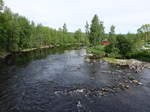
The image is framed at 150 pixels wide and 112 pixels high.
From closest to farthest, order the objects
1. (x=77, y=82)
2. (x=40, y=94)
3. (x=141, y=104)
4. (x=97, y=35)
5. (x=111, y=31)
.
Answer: (x=141, y=104) < (x=40, y=94) < (x=77, y=82) < (x=111, y=31) < (x=97, y=35)

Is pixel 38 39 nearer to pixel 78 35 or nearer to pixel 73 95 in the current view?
pixel 78 35

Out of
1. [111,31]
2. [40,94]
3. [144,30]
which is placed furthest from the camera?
[144,30]

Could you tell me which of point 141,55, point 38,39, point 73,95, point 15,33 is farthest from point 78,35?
point 73,95

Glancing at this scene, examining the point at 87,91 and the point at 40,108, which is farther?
the point at 87,91

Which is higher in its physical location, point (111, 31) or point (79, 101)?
point (111, 31)

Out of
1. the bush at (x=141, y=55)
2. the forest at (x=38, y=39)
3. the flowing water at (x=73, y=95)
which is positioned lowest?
the flowing water at (x=73, y=95)

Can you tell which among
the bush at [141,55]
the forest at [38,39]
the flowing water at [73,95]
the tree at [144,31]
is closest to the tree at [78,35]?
the forest at [38,39]

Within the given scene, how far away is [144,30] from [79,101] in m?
99.4

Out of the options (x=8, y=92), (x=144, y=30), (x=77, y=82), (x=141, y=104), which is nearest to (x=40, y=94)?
(x=8, y=92)

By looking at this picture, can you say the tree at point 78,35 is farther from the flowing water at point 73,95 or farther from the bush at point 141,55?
the flowing water at point 73,95

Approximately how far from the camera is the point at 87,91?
52.5ft

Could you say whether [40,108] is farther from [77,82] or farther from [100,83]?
[100,83]

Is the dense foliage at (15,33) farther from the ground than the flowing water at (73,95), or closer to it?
farther from the ground

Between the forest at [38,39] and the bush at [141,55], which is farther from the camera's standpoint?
the forest at [38,39]
